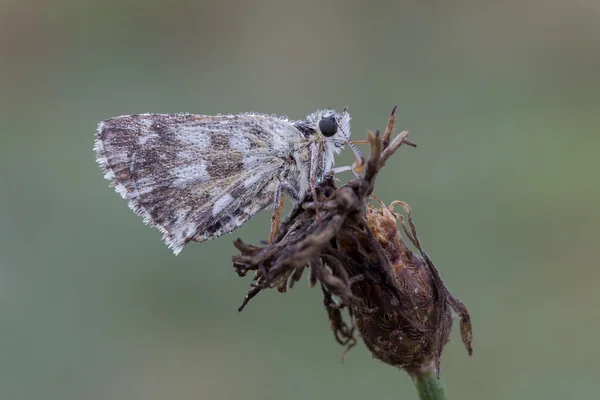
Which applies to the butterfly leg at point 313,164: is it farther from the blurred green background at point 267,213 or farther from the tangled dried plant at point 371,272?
the blurred green background at point 267,213

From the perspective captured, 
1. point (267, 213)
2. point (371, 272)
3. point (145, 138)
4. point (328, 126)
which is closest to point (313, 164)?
point (328, 126)

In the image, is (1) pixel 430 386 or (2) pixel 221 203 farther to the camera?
(2) pixel 221 203

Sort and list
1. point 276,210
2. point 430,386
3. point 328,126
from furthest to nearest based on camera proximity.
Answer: point 328,126, point 276,210, point 430,386

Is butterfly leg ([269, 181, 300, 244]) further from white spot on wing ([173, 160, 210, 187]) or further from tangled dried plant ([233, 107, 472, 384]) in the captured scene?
white spot on wing ([173, 160, 210, 187])

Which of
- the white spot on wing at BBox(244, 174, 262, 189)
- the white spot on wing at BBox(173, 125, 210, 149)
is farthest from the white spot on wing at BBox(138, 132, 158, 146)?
the white spot on wing at BBox(244, 174, 262, 189)

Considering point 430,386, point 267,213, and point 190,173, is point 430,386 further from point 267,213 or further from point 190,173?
point 267,213

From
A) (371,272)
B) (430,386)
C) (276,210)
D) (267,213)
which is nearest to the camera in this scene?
(371,272)

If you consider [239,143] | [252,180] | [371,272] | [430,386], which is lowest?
[430,386]

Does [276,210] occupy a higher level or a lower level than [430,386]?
higher

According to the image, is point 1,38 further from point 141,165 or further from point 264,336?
point 141,165
